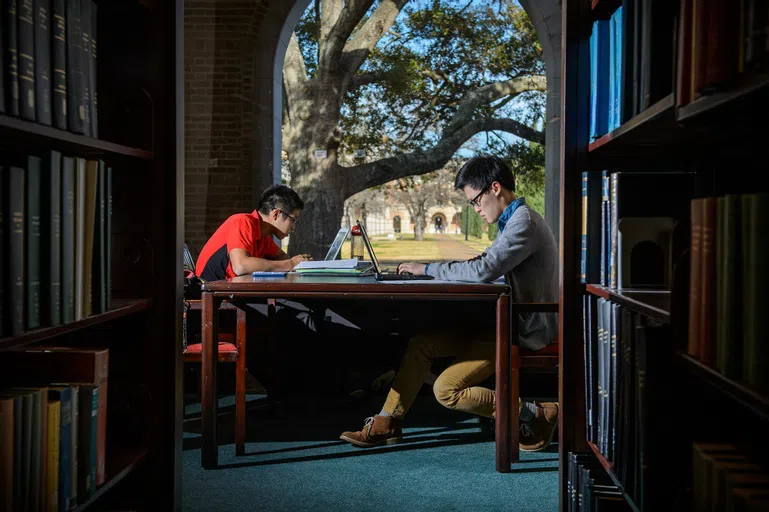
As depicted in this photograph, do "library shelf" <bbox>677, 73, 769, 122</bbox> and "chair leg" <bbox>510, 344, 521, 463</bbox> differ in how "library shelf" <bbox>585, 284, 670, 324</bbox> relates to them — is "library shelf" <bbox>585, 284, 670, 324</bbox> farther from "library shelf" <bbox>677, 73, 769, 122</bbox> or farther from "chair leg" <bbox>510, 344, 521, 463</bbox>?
"chair leg" <bbox>510, 344, 521, 463</bbox>

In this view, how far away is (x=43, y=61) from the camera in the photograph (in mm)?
1439

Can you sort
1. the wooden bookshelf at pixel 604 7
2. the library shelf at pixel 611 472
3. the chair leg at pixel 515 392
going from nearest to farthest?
the library shelf at pixel 611 472, the wooden bookshelf at pixel 604 7, the chair leg at pixel 515 392

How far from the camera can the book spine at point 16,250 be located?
1.32 metres

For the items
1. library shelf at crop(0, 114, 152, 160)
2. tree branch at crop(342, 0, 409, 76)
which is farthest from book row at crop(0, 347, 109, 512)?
tree branch at crop(342, 0, 409, 76)

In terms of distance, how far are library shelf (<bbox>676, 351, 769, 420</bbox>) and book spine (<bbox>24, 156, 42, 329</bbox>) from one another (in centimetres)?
118

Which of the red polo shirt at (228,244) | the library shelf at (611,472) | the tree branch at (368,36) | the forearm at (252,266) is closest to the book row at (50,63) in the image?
the library shelf at (611,472)

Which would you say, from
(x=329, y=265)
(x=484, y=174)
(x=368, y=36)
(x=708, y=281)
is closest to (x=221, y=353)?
(x=329, y=265)

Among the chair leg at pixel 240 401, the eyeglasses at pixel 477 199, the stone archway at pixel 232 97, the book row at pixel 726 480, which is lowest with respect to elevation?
the chair leg at pixel 240 401

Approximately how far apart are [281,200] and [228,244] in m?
0.43

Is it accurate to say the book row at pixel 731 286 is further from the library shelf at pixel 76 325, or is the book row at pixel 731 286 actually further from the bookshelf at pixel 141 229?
the bookshelf at pixel 141 229

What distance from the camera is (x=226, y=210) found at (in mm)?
6219

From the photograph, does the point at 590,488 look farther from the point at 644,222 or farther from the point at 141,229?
the point at 141,229

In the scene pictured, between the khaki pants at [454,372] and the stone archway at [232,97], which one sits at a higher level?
the stone archway at [232,97]

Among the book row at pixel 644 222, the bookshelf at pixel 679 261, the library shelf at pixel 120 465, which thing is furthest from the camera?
the book row at pixel 644 222
